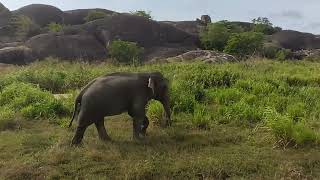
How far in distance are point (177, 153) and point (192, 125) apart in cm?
181

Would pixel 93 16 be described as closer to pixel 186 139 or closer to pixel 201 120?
pixel 201 120

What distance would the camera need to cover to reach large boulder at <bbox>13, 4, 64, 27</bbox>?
40781 mm

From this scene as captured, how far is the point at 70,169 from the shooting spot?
24.5 ft

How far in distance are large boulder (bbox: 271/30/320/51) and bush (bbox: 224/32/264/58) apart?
29.6 ft

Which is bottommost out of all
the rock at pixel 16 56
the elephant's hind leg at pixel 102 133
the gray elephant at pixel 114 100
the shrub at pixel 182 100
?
the rock at pixel 16 56

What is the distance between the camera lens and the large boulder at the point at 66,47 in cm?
2927

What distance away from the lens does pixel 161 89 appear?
9.47m

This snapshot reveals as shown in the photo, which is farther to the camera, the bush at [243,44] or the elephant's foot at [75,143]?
the bush at [243,44]

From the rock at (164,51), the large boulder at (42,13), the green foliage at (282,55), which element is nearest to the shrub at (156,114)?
the green foliage at (282,55)

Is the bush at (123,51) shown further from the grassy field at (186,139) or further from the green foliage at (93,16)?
the grassy field at (186,139)

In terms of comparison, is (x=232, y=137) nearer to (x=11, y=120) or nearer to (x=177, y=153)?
(x=177, y=153)

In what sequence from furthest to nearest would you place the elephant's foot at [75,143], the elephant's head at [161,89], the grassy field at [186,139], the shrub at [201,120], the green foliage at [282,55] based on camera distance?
1. the green foliage at [282,55]
2. the shrub at [201,120]
3. the elephant's head at [161,89]
4. the elephant's foot at [75,143]
5. the grassy field at [186,139]

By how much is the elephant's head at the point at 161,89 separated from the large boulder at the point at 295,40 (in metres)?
29.6

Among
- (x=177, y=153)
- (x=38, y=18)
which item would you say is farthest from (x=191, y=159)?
(x=38, y=18)
